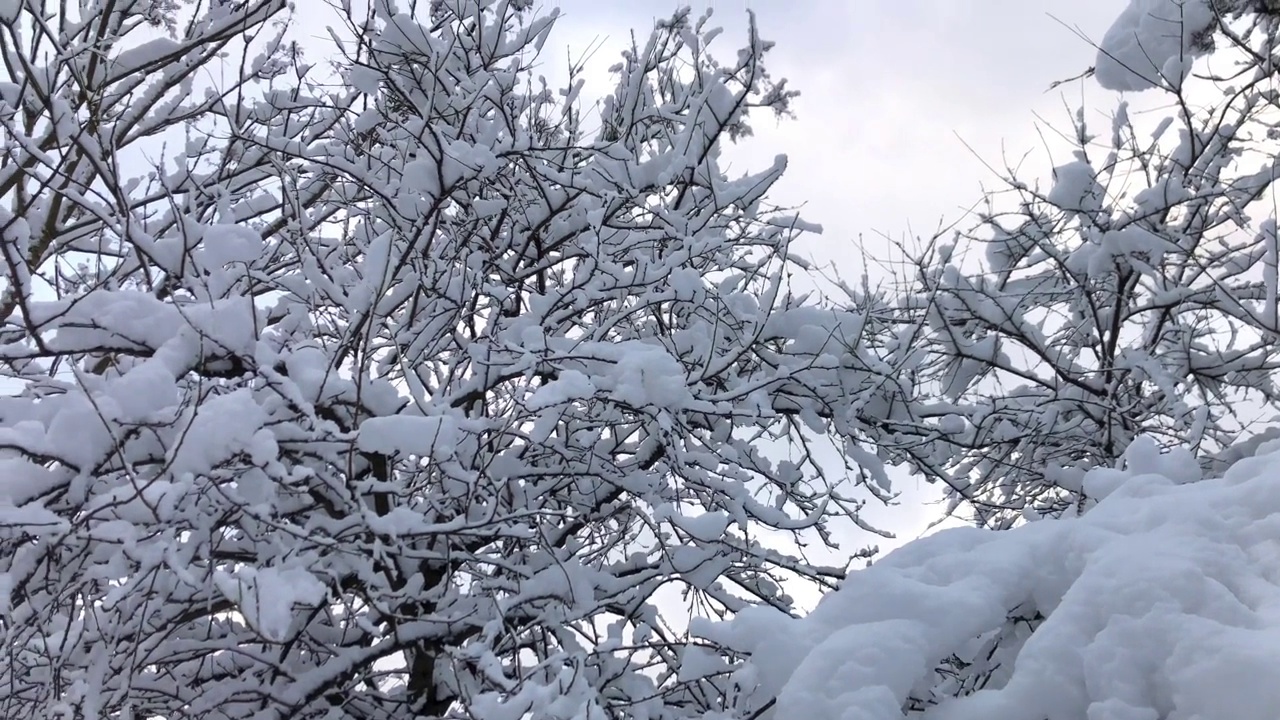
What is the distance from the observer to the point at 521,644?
124 inches

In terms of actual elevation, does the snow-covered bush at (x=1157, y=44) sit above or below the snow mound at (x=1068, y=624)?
above

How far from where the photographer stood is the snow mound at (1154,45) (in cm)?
462

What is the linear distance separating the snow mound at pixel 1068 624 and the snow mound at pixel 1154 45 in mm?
3521

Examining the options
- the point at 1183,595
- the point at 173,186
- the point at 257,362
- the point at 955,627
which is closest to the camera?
the point at 1183,595

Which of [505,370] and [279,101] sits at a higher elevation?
[279,101]

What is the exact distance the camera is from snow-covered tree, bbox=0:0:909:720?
90.9 inches

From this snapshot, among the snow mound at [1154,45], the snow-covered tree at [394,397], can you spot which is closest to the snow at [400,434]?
the snow-covered tree at [394,397]

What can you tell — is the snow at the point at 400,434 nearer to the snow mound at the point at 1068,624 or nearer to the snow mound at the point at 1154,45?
the snow mound at the point at 1068,624

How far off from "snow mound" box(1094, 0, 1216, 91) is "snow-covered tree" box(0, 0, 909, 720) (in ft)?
6.53

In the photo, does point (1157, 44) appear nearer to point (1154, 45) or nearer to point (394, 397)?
point (1154, 45)

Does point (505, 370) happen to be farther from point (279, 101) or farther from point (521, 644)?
point (279, 101)

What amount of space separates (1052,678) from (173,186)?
4956 millimetres

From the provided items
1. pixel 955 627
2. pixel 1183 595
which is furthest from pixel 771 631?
pixel 1183 595

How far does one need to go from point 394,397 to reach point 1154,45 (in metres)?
4.44
